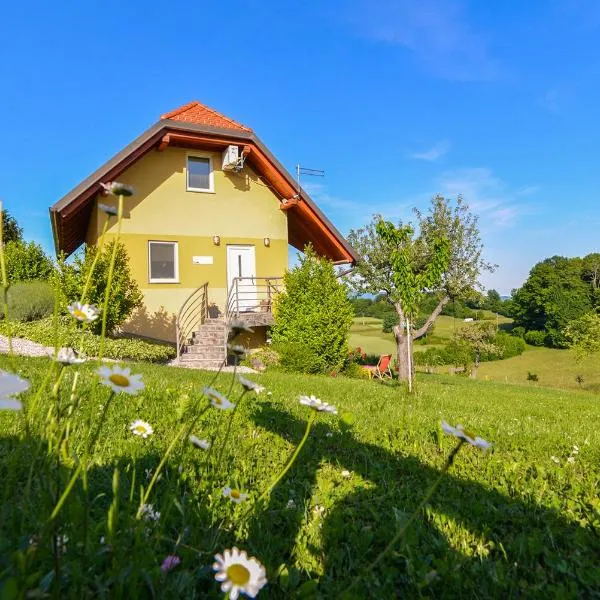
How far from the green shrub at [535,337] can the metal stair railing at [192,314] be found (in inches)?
2093

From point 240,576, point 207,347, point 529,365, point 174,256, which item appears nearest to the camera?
point 240,576

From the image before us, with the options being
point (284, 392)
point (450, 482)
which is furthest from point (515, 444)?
point (284, 392)

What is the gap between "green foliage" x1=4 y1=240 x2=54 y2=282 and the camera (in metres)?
19.7

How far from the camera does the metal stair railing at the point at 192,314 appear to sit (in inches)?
627

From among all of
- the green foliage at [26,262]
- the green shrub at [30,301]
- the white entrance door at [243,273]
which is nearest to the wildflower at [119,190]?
the white entrance door at [243,273]

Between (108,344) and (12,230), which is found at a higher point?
(12,230)

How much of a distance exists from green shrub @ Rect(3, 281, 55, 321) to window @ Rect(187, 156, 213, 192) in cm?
605

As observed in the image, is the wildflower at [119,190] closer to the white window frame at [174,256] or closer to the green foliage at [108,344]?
the green foliage at [108,344]

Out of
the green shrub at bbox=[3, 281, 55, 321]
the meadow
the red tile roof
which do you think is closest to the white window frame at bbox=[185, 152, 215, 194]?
the red tile roof

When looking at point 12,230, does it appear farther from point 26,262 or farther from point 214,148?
point 214,148

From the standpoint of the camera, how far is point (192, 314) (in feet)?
53.8

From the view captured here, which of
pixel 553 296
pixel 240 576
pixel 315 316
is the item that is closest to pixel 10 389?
pixel 240 576

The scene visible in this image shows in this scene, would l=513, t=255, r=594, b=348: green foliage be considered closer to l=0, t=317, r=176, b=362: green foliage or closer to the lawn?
l=0, t=317, r=176, b=362: green foliage

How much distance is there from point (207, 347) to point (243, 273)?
371cm
